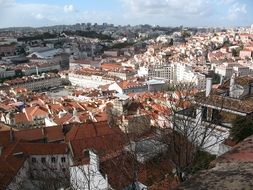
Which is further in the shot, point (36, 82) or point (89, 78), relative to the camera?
point (89, 78)

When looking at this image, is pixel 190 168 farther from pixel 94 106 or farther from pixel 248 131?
pixel 94 106

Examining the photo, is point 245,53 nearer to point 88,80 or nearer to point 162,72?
point 162,72

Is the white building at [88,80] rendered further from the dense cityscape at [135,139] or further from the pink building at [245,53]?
the pink building at [245,53]

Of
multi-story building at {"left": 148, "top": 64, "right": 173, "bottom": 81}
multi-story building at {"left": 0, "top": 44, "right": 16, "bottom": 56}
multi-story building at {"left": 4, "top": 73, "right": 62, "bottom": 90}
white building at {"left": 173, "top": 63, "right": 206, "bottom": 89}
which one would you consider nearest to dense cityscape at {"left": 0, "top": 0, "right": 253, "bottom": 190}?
multi-story building at {"left": 4, "top": 73, "right": 62, "bottom": 90}

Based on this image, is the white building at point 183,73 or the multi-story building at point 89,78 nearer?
the white building at point 183,73

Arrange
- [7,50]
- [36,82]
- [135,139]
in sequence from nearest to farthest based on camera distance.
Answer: [135,139] → [36,82] → [7,50]

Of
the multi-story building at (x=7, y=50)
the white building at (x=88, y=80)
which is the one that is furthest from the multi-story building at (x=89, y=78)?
the multi-story building at (x=7, y=50)

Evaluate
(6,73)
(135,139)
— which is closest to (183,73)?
(6,73)

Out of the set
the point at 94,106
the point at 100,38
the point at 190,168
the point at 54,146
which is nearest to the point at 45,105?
the point at 94,106

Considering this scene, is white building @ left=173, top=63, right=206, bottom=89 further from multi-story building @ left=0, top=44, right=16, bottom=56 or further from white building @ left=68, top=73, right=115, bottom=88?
multi-story building @ left=0, top=44, right=16, bottom=56

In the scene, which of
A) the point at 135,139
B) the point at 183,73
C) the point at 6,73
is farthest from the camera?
the point at 6,73

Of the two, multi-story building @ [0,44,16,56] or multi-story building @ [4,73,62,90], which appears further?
multi-story building @ [0,44,16,56]
